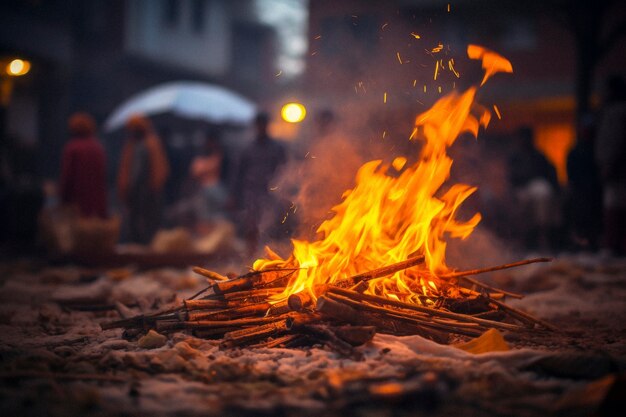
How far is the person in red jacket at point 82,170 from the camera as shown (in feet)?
34.3

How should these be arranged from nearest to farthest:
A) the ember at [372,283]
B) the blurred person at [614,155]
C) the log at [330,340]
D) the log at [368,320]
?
1. the log at [330,340]
2. the log at [368,320]
3. the ember at [372,283]
4. the blurred person at [614,155]

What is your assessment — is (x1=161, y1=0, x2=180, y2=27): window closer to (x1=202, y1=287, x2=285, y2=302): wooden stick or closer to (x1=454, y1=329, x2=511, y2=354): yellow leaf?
(x1=202, y1=287, x2=285, y2=302): wooden stick

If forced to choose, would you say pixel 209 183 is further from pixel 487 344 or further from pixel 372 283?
pixel 487 344

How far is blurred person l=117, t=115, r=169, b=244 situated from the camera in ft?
37.2

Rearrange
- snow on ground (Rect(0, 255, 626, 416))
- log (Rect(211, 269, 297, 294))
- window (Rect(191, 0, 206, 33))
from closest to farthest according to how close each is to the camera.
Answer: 1. snow on ground (Rect(0, 255, 626, 416))
2. log (Rect(211, 269, 297, 294))
3. window (Rect(191, 0, 206, 33))

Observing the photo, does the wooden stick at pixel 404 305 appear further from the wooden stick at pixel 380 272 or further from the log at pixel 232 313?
the log at pixel 232 313

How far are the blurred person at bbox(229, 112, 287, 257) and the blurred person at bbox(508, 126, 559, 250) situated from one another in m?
5.04

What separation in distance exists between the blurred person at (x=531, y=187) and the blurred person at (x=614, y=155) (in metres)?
2.02

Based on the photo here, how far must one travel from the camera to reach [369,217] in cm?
520

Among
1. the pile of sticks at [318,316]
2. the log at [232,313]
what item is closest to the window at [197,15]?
the pile of sticks at [318,316]

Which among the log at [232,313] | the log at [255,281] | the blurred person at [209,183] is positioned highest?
the blurred person at [209,183]

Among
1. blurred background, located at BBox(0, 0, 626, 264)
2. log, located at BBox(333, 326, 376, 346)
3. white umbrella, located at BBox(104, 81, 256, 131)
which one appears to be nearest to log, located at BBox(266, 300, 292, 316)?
log, located at BBox(333, 326, 376, 346)

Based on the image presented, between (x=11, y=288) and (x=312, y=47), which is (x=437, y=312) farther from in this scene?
(x=312, y=47)

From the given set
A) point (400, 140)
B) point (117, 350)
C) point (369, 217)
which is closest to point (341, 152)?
point (400, 140)
